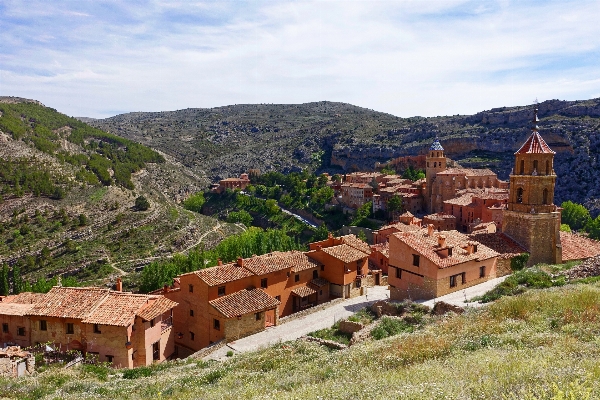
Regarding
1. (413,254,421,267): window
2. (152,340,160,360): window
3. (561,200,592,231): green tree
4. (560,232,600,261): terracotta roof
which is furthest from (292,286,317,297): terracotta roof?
(561,200,592,231): green tree

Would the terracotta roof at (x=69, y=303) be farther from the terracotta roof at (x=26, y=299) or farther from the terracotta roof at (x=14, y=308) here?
the terracotta roof at (x=26, y=299)

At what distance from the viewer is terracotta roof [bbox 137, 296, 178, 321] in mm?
21141

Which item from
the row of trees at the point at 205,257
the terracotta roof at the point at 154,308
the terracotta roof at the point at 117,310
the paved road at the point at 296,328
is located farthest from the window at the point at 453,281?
the row of trees at the point at 205,257

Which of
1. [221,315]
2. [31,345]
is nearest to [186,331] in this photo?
[221,315]

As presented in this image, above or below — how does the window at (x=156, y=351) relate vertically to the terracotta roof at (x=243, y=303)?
below

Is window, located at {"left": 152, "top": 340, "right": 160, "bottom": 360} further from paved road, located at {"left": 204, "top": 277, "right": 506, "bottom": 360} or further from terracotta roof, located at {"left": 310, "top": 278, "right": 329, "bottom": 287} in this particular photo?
terracotta roof, located at {"left": 310, "top": 278, "right": 329, "bottom": 287}

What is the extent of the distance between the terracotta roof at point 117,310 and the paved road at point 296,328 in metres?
4.10

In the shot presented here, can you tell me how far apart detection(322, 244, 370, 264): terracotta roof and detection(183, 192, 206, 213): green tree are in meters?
57.7

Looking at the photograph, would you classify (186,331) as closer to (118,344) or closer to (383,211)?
(118,344)

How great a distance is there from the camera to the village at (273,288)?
822 inches

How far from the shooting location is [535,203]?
89.3ft

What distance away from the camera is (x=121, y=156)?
3290 inches

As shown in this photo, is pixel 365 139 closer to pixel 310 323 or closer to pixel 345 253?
pixel 345 253

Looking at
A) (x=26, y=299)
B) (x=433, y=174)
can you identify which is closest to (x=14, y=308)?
(x=26, y=299)
